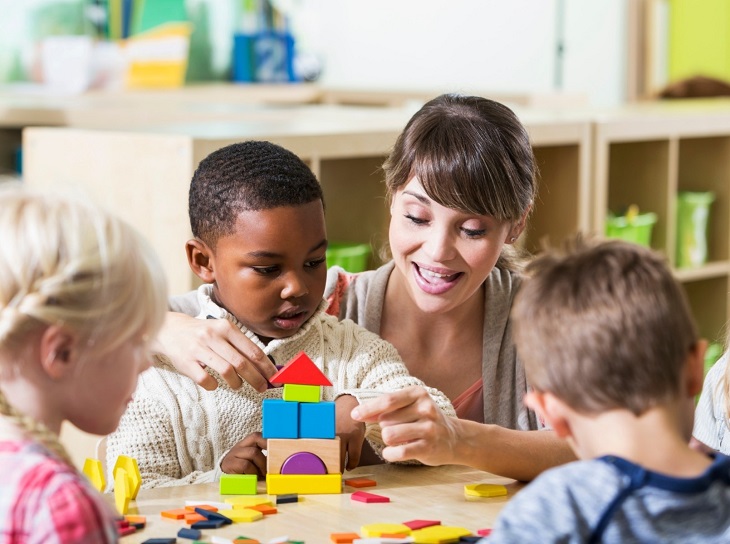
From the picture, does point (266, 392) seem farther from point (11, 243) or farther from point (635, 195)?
point (635, 195)

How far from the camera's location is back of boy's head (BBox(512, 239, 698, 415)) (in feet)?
2.86

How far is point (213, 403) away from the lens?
1.42 m

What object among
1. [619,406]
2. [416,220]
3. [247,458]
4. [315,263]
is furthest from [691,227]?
[619,406]

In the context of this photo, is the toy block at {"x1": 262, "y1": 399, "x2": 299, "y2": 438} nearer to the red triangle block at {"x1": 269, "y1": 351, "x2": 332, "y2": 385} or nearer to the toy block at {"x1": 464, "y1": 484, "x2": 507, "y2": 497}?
the red triangle block at {"x1": 269, "y1": 351, "x2": 332, "y2": 385}

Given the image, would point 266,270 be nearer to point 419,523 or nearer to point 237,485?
point 237,485

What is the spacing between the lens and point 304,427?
125 centimetres

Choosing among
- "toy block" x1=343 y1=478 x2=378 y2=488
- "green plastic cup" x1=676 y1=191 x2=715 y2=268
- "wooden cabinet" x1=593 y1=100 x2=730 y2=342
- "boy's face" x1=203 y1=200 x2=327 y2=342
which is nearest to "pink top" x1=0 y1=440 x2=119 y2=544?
"toy block" x1=343 y1=478 x2=378 y2=488

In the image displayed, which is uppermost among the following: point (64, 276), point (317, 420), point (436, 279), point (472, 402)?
point (64, 276)

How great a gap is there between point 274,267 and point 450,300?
30 centimetres

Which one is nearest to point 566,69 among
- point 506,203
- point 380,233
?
point 380,233

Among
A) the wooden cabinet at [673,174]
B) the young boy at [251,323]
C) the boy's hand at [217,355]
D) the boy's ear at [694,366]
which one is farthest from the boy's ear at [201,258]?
the wooden cabinet at [673,174]

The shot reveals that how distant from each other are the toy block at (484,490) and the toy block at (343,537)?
0.68ft

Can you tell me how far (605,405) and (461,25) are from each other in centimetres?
461

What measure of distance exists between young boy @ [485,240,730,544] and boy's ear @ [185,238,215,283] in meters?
0.67
